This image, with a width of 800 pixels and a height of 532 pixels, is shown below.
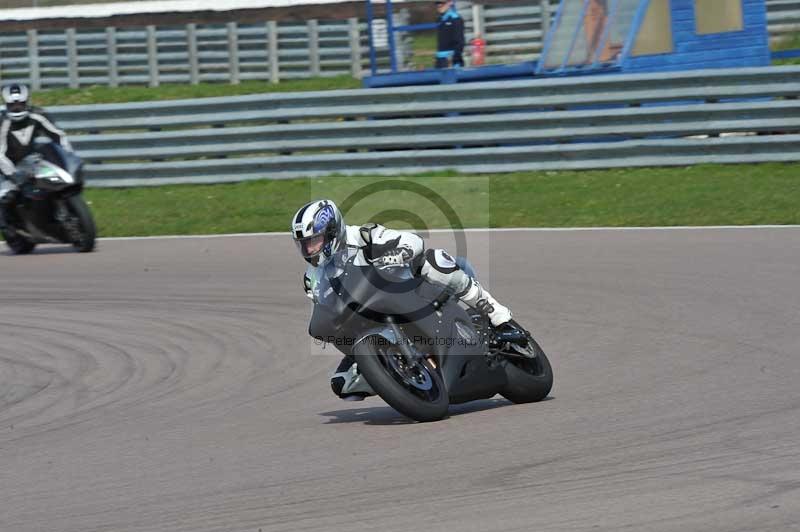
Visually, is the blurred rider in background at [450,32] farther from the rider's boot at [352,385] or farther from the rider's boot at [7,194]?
the rider's boot at [352,385]

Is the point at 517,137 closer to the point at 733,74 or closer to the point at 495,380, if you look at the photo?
the point at 733,74

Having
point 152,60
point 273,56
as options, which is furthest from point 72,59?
point 273,56

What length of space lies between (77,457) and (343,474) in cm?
149

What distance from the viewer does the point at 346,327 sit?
620 centimetres

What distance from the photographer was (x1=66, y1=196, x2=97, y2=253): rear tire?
44.9ft

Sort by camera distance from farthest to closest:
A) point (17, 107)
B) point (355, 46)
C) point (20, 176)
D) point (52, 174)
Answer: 1. point (355, 46)
2. point (17, 107)
3. point (20, 176)
4. point (52, 174)

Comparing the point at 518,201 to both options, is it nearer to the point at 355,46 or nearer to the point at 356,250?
the point at 356,250

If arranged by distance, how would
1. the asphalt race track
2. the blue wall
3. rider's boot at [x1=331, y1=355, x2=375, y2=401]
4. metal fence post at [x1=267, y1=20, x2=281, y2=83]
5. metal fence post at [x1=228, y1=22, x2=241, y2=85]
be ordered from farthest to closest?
1. metal fence post at [x1=228, y1=22, x2=241, y2=85]
2. metal fence post at [x1=267, y1=20, x2=281, y2=83]
3. the blue wall
4. rider's boot at [x1=331, y1=355, x2=375, y2=401]
5. the asphalt race track

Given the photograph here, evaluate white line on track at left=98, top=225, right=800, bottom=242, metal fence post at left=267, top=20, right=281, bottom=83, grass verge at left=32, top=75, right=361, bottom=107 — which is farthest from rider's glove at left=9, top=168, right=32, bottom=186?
metal fence post at left=267, top=20, right=281, bottom=83

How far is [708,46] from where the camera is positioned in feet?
64.2

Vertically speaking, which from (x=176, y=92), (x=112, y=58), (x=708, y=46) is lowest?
(x=176, y=92)

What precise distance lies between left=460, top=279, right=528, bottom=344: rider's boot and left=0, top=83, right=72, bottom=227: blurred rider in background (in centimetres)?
831

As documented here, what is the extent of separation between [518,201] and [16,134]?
557 cm

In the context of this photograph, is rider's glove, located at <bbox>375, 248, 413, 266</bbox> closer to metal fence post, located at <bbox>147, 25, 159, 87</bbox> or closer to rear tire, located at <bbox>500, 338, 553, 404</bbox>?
rear tire, located at <bbox>500, 338, 553, 404</bbox>
